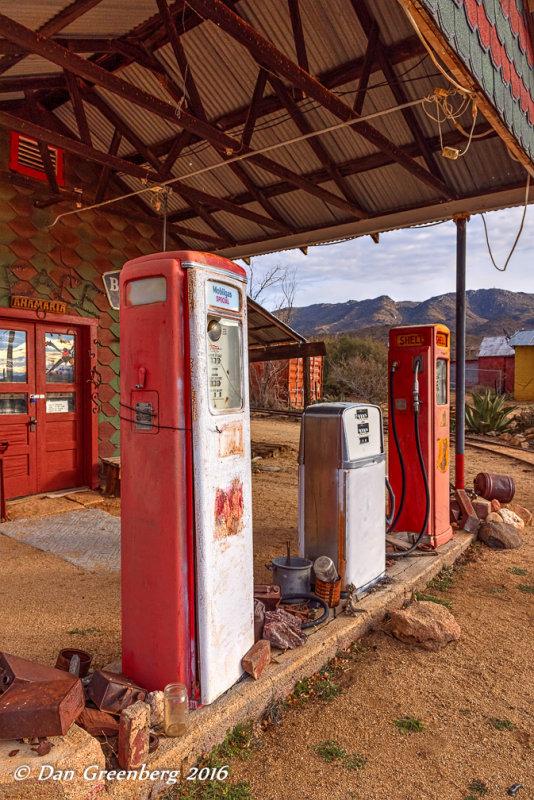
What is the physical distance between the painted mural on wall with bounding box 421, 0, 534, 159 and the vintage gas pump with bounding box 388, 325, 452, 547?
1.86m

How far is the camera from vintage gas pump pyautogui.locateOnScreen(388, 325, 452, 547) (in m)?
5.18

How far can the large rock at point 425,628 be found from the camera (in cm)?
369

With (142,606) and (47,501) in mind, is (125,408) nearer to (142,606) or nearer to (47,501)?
(142,606)

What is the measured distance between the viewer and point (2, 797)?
6.17 ft

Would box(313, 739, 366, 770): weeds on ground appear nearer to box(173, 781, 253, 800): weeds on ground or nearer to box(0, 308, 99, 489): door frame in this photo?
box(173, 781, 253, 800): weeds on ground

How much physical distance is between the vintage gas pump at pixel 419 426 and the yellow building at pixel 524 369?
23.6 m

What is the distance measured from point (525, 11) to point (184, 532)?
4668 millimetres

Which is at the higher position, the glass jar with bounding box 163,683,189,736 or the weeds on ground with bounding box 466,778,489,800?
the glass jar with bounding box 163,683,189,736

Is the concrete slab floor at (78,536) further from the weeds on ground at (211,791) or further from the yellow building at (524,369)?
the yellow building at (524,369)

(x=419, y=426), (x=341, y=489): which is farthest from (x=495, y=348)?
(x=341, y=489)

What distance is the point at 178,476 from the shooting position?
8.25ft

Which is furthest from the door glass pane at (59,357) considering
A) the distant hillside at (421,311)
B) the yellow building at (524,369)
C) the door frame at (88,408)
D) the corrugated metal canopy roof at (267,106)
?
the distant hillside at (421,311)

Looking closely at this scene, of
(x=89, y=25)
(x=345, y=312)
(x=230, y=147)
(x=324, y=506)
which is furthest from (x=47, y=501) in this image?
(x=345, y=312)

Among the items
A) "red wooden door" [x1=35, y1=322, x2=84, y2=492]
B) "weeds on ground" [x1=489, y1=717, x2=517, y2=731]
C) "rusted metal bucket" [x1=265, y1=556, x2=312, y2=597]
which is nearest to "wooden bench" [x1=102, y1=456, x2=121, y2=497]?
"red wooden door" [x1=35, y1=322, x2=84, y2=492]
